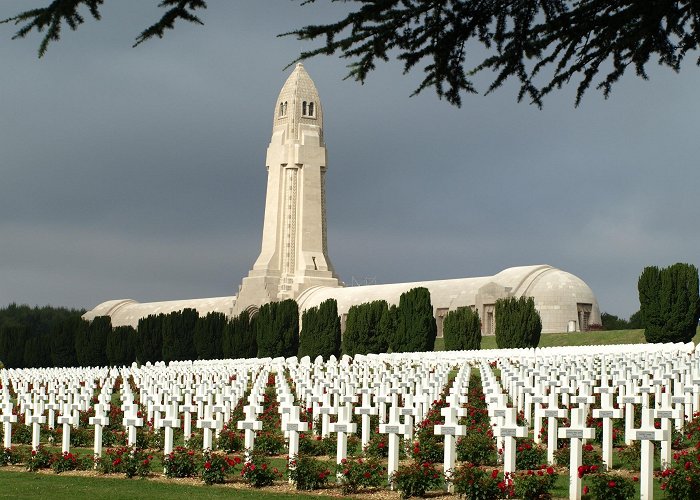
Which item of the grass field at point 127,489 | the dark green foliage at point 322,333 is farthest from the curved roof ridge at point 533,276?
the grass field at point 127,489

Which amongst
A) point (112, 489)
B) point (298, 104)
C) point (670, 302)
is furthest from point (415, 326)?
point (298, 104)

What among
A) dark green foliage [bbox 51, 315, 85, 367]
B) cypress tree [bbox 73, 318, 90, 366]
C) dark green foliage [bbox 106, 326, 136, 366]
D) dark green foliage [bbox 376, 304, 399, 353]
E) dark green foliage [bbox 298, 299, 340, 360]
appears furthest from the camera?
dark green foliage [bbox 51, 315, 85, 367]

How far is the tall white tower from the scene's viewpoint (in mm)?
77000

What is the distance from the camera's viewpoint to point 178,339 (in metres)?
57.2

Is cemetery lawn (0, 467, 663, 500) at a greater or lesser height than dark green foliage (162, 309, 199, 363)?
lesser

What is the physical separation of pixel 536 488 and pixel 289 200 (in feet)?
222

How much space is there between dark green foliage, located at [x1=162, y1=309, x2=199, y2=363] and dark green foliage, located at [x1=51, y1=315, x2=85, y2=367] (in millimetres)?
6736

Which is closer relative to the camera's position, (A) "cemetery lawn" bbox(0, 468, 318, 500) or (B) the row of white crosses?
(B) the row of white crosses

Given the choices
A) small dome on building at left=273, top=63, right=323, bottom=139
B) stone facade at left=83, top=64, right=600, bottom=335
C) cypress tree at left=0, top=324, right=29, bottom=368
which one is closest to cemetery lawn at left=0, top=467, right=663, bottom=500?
cypress tree at left=0, top=324, right=29, bottom=368

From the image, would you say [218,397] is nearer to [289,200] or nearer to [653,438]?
[653,438]

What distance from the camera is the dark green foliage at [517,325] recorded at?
45125 millimetres

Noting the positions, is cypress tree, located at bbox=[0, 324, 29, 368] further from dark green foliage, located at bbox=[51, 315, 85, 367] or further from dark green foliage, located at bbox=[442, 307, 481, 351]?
dark green foliage, located at bbox=[442, 307, 481, 351]

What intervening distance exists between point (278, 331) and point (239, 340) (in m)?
2.78

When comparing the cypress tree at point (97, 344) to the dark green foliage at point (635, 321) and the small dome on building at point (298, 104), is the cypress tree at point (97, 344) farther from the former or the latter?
the dark green foliage at point (635, 321)
